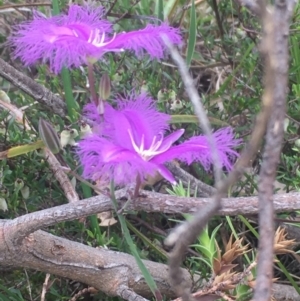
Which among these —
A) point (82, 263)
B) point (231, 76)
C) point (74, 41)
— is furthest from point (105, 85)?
point (231, 76)

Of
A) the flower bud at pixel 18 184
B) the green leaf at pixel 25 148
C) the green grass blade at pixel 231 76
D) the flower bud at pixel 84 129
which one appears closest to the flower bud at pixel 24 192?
the flower bud at pixel 18 184

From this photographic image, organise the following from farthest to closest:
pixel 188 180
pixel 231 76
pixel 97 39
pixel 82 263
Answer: pixel 231 76
pixel 188 180
pixel 82 263
pixel 97 39

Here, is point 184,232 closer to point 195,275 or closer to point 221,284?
point 221,284

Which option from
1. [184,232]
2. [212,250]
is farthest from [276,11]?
[212,250]

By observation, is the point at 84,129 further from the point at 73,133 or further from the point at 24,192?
the point at 24,192

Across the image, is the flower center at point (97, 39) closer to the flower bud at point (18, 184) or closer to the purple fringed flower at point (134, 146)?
the purple fringed flower at point (134, 146)

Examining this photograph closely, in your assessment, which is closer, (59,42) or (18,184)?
(59,42)
